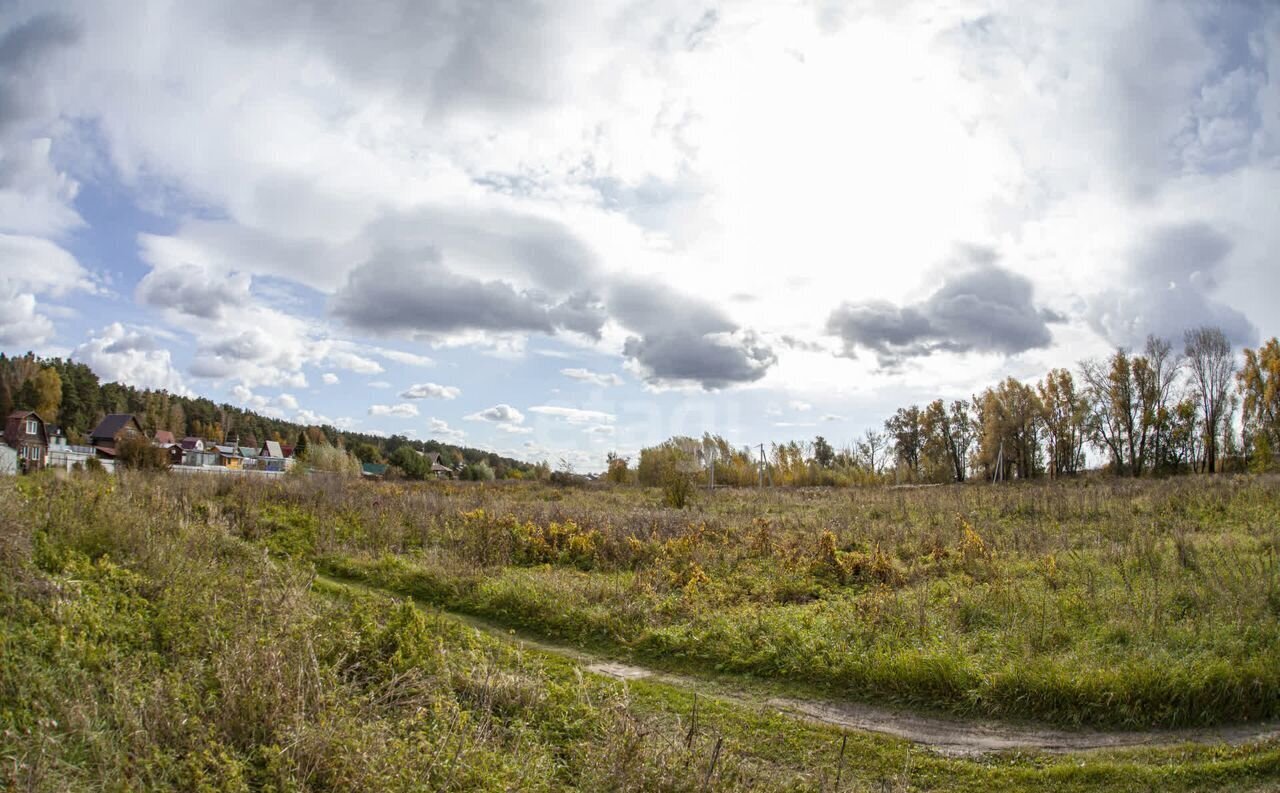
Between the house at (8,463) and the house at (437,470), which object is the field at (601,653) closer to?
the house at (8,463)

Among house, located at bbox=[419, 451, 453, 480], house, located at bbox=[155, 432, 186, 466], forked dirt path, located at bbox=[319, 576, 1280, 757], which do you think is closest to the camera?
forked dirt path, located at bbox=[319, 576, 1280, 757]

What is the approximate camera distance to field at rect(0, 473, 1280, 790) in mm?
4383

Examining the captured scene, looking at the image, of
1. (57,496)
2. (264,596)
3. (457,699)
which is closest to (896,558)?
(457,699)

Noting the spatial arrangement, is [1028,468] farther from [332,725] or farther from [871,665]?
[332,725]

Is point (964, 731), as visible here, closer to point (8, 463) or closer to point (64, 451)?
point (8, 463)

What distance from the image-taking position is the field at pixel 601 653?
4383 millimetres

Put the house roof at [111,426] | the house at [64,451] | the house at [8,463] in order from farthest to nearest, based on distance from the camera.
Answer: the house roof at [111,426] < the house at [64,451] < the house at [8,463]

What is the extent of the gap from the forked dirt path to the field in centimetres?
14

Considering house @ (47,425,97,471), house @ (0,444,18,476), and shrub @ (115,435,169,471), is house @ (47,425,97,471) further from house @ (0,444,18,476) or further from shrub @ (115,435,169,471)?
shrub @ (115,435,169,471)

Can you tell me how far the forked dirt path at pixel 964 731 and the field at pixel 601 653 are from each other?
143mm

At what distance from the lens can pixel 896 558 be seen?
1217cm

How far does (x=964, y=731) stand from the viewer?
6168mm

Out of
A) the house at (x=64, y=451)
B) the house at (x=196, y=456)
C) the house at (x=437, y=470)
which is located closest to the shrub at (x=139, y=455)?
the house at (x=64, y=451)

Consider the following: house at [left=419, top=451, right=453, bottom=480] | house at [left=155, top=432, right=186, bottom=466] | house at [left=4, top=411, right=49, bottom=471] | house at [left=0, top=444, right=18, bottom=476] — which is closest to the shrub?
house at [left=155, top=432, right=186, bottom=466]
